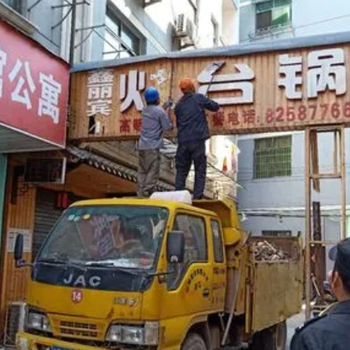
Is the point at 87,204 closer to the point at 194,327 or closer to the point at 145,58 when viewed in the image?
the point at 194,327

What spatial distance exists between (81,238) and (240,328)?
9.29 ft

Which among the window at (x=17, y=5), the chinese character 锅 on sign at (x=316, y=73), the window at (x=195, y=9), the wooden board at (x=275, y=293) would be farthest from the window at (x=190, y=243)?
the window at (x=195, y=9)

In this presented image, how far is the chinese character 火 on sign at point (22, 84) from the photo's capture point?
805cm

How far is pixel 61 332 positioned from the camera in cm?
588

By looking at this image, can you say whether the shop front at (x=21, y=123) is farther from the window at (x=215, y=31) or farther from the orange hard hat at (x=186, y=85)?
the window at (x=215, y=31)

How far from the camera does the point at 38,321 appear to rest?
603cm

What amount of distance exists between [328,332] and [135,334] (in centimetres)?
378

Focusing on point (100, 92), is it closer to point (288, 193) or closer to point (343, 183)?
point (343, 183)

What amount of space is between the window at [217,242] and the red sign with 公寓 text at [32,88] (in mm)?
3026

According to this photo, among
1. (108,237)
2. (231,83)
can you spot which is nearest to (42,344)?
(108,237)

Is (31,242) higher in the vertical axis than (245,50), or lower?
lower

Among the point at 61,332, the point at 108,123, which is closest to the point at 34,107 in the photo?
the point at 108,123

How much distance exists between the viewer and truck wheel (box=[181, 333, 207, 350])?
630 centimetres

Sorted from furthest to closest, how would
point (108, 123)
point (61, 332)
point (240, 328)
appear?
point (108, 123) → point (240, 328) → point (61, 332)
